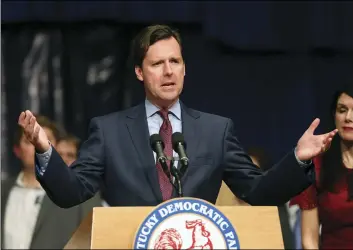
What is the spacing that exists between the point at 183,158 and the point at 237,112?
3505 millimetres

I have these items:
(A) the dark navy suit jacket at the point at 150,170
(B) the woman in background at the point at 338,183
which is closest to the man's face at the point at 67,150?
(B) the woman in background at the point at 338,183

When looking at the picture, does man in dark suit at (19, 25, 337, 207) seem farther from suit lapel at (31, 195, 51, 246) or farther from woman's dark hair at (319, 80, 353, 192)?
suit lapel at (31, 195, 51, 246)

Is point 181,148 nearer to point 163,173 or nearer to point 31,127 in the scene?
point 163,173

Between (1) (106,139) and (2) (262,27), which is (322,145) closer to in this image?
(1) (106,139)

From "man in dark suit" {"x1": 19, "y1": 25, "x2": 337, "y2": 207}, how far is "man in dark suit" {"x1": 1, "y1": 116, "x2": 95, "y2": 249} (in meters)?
2.22

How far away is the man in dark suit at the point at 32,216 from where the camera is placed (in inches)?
186

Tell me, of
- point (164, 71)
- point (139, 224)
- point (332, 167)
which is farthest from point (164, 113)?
point (332, 167)

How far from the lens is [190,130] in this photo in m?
2.54

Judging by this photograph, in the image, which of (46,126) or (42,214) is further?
(46,126)

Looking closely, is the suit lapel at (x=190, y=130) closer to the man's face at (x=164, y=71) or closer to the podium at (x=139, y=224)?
the man's face at (x=164, y=71)

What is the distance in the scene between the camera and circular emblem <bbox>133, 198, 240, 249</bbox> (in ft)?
6.73

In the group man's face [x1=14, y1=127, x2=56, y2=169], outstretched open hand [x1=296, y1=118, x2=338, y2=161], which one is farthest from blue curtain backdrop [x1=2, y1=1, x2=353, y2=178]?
outstretched open hand [x1=296, y1=118, x2=338, y2=161]

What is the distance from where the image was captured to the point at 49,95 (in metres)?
5.76

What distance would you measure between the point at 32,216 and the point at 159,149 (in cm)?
260
